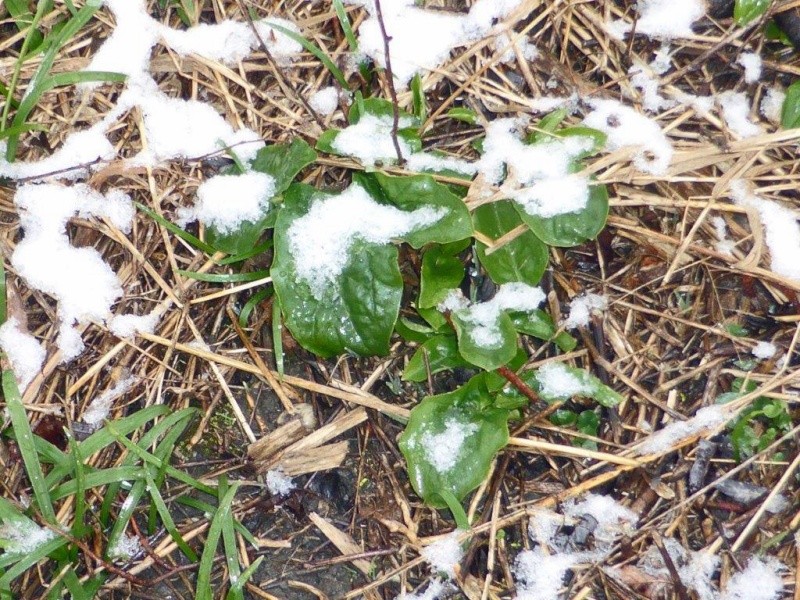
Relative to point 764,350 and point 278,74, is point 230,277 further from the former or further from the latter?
point 764,350

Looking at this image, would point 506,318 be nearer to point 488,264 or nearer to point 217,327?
point 488,264

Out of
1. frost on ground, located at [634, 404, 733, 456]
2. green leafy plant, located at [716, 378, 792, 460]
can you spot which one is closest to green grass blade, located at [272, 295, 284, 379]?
frost on ground, located at [634, 404, 733, 456]

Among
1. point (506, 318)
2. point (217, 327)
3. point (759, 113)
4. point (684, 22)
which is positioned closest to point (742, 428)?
point (506, 318)

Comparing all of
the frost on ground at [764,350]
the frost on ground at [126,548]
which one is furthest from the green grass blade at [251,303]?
the frost on ground at [764,350]

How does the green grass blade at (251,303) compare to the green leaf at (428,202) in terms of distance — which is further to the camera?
the green grass blade at (251,303)

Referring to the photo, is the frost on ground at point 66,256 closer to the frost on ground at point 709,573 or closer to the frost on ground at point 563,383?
the frost on ground at point 563,383
